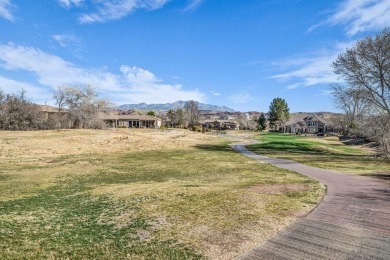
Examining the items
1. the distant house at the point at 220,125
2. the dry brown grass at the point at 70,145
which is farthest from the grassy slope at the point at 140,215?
the distant house at the point at 220,125

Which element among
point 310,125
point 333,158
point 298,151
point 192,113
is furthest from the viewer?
point 192,113

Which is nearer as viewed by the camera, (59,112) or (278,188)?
(278,188)

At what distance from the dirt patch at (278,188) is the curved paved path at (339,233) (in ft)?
5.75

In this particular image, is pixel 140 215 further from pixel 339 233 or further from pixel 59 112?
pixel 59 112

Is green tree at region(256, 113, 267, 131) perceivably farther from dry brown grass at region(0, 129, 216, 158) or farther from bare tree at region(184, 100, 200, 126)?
dry brown grass at region(0, 129, 216, 158)

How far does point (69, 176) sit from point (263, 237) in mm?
14248

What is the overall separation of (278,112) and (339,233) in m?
115

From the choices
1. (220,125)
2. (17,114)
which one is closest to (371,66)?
(17,114)

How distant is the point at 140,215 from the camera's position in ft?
31.6

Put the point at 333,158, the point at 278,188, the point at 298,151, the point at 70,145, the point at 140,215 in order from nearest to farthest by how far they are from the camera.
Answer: the point at 140,215
the point at 278,188
the point at 333,158
the point at 70,145
the point at 298,151

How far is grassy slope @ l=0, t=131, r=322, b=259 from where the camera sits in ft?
23.4

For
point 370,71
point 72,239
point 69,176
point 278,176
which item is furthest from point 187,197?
point 370,71

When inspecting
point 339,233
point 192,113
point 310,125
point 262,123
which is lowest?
point 339,233

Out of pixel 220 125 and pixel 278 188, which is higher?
pixel 220 125
